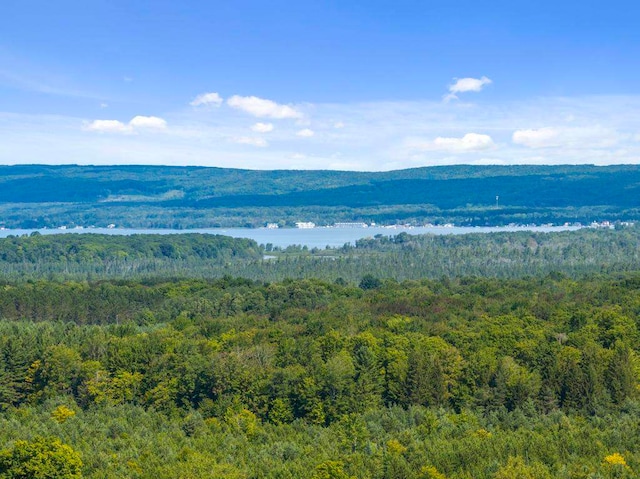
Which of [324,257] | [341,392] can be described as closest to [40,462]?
[341,392]

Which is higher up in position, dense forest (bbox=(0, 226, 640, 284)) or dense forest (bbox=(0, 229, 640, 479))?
dense forest (bbox=(0, 229, 640, 479))

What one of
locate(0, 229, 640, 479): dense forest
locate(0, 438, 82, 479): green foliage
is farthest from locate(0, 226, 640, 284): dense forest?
locate(0, 438, 82, 479): green foliage

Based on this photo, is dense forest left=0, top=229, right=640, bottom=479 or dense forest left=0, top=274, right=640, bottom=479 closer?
dense forest left=0, top=274, right=640, bottom=479

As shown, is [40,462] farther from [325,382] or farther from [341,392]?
[341,392]

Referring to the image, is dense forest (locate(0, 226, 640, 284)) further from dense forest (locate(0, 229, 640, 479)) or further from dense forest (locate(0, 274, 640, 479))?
dense forest (locate(0, 274, 640, 479))

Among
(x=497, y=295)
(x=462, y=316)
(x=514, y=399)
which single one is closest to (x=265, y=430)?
(x=514, y=399)

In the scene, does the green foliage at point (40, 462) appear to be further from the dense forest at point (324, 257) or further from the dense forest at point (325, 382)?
the dense forest at point (324, 257)

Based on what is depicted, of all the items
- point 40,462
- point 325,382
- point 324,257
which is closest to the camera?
point 40,462

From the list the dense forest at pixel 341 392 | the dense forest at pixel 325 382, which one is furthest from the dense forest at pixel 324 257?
the dense forest at pixel 341 392
